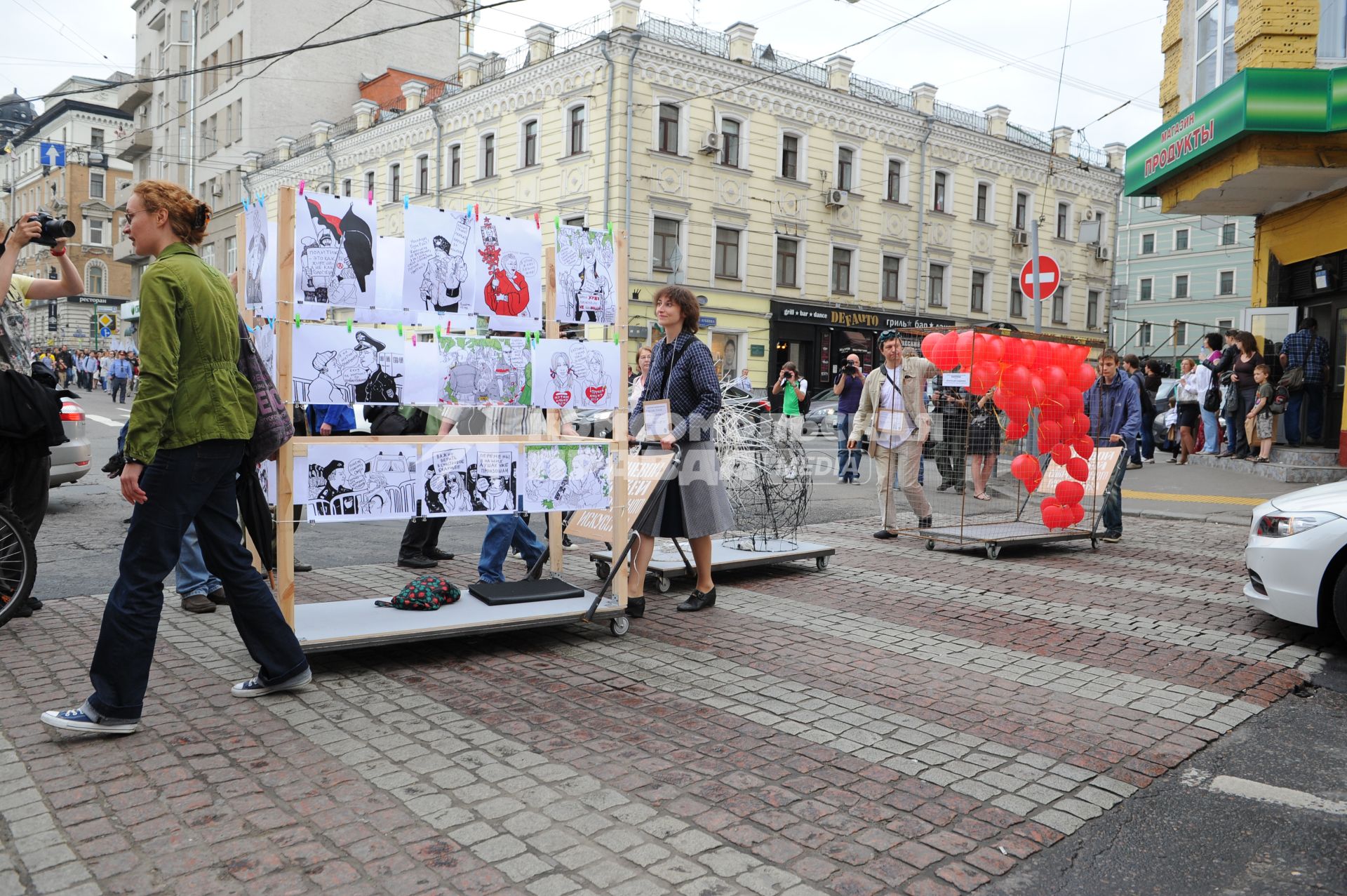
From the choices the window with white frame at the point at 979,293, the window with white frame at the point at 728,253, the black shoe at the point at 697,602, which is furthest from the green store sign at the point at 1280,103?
the window with white frame at the point at 979,293

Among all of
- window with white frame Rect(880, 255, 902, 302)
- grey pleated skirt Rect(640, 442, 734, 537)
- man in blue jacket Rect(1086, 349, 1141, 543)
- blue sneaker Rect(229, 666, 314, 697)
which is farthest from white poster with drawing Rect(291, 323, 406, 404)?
window with white frame Rect(880, 255, 902, 302)

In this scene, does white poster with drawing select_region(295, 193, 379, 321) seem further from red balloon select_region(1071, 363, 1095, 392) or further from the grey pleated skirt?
red balloon select_region(1071, 363, 1095, 392)

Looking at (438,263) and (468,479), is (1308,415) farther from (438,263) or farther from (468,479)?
(438,263)

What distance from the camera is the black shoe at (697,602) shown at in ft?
21.7

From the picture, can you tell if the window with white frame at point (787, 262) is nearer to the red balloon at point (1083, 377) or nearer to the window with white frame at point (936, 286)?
the window with white frame at point (936, 286)

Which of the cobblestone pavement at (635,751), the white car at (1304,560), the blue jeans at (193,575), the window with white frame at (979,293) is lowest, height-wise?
the cobblestone pavement at (635,751)

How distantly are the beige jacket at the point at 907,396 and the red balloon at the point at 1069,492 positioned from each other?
53.8 inches

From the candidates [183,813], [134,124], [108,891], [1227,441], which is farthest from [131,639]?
[134,124]

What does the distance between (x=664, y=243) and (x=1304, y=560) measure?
26474mm

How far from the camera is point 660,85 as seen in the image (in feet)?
98.1

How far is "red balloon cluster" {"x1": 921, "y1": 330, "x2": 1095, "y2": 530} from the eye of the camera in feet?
29.1

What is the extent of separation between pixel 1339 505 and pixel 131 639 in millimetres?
6319

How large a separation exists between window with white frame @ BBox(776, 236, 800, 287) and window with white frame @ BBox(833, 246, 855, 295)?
1.67m

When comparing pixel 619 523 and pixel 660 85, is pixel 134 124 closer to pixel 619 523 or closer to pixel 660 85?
pixel 660 85
